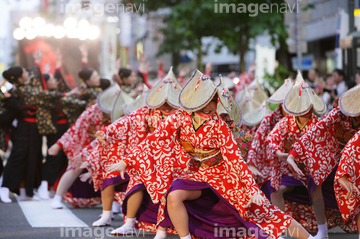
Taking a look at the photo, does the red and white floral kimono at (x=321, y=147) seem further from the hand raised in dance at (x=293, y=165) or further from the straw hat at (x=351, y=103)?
the straw hat at (x=351, y=103)

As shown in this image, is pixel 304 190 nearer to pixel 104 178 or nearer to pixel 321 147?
pixel 321 147

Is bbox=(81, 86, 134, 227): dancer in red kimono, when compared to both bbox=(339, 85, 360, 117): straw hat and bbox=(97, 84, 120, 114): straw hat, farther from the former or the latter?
bbox=(339, 85, 360, 117): straw hat

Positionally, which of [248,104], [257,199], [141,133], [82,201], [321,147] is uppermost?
[248,104]

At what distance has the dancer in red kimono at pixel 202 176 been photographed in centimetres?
511

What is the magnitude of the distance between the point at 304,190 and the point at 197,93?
6.45 ft

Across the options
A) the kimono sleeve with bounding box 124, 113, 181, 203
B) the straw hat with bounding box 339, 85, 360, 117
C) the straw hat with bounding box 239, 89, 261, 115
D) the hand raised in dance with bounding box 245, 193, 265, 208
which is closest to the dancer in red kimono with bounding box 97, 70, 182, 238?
the kimono sleeve with bounding box 124, 113, 181, 203

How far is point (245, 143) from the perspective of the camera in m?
5.99

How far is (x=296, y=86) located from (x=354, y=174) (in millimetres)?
1466

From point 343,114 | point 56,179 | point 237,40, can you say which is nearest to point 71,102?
point 56,179

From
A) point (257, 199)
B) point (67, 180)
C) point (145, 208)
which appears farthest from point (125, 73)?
point (257, 199)

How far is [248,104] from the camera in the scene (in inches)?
329

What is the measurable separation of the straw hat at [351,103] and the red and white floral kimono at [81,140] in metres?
3.48

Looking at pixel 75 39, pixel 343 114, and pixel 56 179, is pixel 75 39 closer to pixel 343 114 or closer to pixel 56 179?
pixel 56 179

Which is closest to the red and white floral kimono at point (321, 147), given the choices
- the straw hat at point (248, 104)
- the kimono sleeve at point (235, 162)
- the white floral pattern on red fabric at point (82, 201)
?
the kimono sleeve at point (235, 162)
